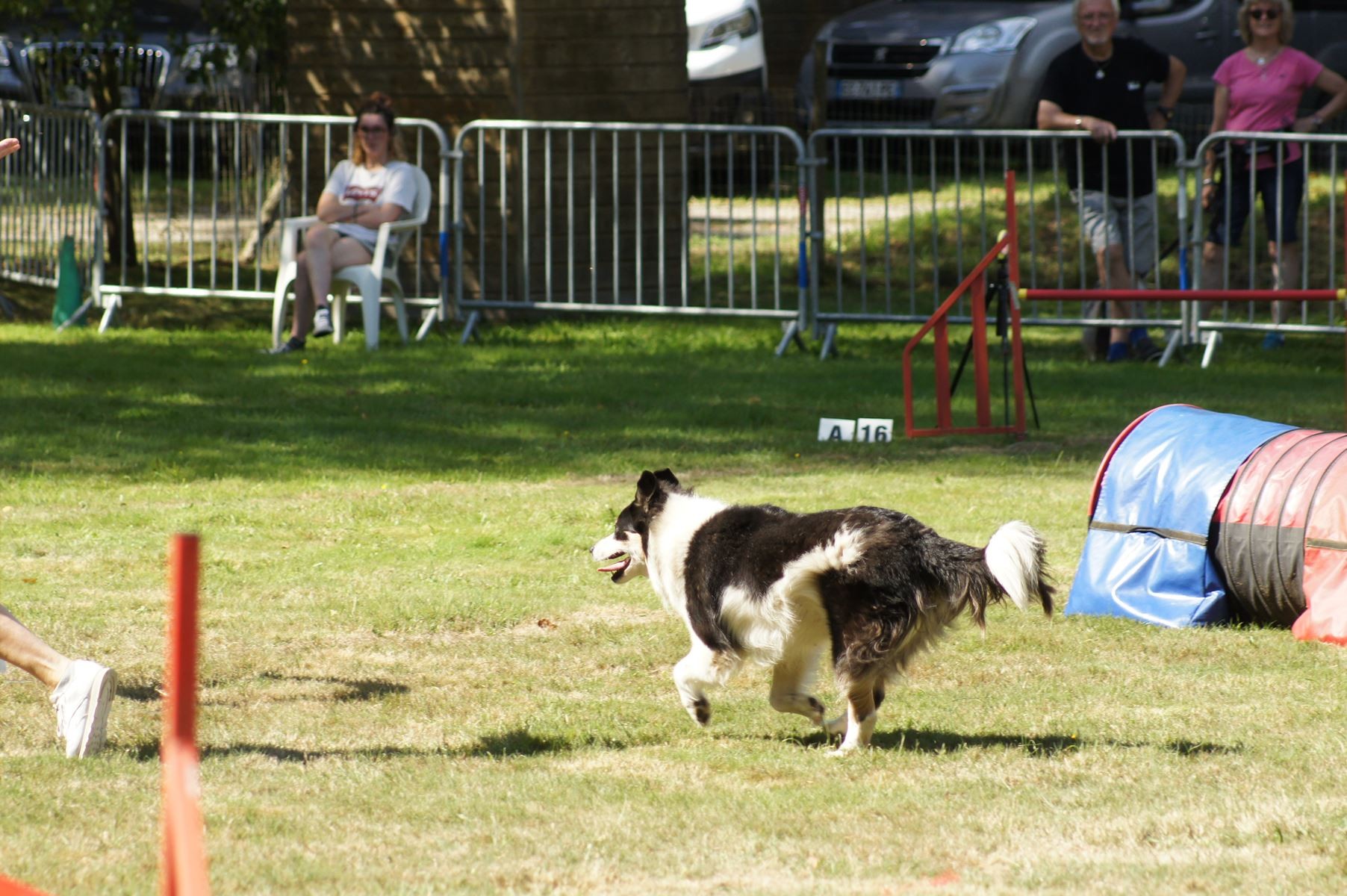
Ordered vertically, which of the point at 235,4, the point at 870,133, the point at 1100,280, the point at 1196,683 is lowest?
the point at 1196,683

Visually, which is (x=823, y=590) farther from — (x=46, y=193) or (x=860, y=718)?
(x=46, y=193)

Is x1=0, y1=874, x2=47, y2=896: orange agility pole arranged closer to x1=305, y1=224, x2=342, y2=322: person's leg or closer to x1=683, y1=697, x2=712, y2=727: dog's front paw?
x1=683, y1=697, x2=712, y2=727: dog's front paw

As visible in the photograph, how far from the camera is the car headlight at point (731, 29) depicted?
68.9ft

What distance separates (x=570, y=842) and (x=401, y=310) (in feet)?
30.4

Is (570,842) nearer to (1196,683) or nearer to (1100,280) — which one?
Answer: (1196,683)

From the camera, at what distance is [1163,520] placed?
6660 mm

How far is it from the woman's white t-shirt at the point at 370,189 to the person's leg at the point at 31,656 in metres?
8.16

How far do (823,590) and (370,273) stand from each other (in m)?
8.30

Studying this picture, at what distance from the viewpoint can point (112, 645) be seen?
6094 mm

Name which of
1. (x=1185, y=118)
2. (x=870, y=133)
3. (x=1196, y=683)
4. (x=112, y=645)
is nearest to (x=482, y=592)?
(x=112, y=645)

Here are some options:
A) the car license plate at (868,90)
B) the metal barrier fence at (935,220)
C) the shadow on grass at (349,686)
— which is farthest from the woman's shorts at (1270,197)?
the shadow on grass at (349,686)

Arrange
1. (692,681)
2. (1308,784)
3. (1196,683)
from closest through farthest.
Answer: (1308,784), (692,681), (1196,683)

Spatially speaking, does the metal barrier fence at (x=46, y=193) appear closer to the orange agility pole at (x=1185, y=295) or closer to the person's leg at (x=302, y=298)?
the person's leg at (x=302, y=298)

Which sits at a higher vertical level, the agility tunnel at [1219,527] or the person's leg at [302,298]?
the person's leg at [302,298]
